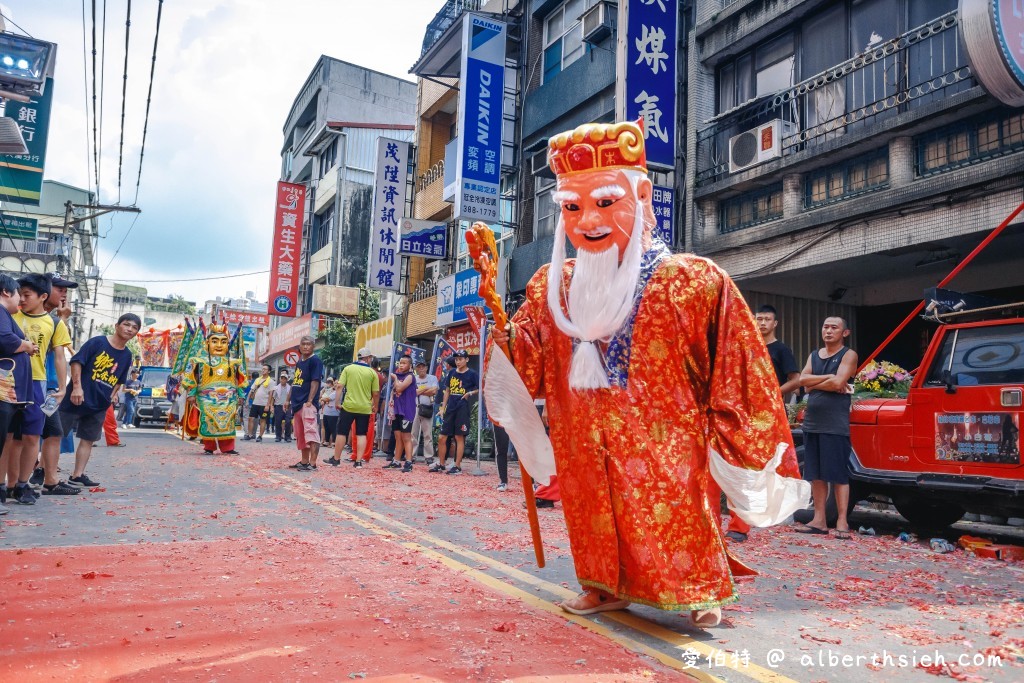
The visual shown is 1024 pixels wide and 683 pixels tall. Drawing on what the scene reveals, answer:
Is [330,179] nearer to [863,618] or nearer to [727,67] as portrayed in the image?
[727,67]

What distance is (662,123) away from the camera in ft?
42.3

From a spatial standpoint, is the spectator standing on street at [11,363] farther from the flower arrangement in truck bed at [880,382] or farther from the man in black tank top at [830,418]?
the flower arrangement in truck bed at [880,382]

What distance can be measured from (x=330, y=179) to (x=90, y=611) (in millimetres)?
33892

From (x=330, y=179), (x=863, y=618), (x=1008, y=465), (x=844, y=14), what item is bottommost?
(x=863, y=618)

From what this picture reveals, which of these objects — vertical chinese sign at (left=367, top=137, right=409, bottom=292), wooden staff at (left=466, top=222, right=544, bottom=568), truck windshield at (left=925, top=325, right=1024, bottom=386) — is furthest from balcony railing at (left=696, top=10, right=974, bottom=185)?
vertical chinese sign at (left=367, top=137, right=409, bottom=292)

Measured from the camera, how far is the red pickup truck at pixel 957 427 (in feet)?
19.1

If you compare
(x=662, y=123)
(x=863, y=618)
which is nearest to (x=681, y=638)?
(x=863, y=618)

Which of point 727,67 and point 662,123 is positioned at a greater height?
point 727,67

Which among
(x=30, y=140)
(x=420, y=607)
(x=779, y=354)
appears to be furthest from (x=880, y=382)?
(x=30, y=140)

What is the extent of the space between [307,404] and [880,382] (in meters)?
7.61

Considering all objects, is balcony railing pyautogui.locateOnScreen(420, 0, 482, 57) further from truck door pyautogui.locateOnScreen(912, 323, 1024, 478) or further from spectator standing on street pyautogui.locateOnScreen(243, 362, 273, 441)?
truck door pyautogui.locateOnScreen(912, 323, 1024, 478)

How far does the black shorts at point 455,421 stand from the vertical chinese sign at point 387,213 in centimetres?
1203

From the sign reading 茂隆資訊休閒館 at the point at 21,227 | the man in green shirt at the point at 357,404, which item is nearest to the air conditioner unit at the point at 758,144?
the man in green shirt at the point at 357,404

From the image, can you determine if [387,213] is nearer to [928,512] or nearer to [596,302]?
[928,512]
